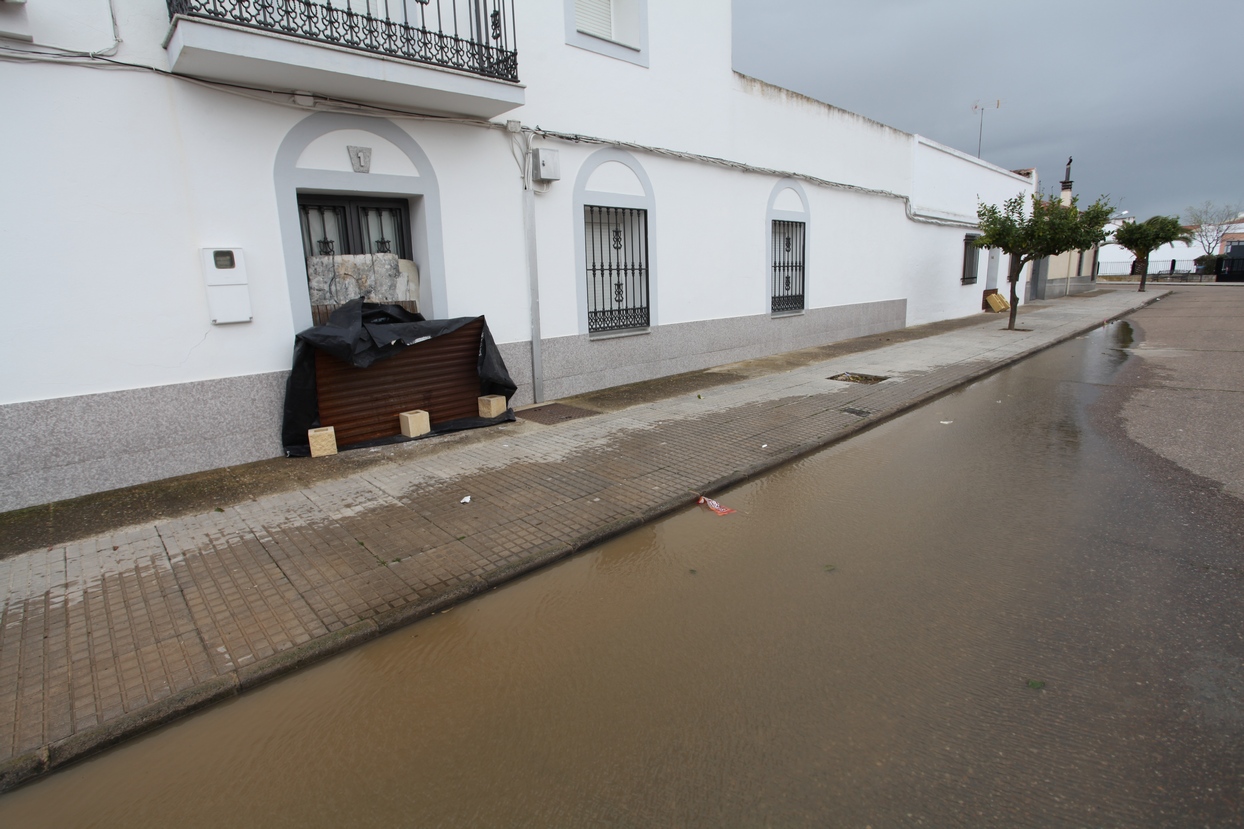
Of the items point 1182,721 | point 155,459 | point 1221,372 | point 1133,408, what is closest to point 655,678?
point 1182,721

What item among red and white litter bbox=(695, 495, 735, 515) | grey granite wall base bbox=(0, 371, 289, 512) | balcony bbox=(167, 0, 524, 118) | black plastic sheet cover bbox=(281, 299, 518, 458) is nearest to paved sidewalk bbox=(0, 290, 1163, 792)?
red and white litter bbox=(695, 495, 735, 515)

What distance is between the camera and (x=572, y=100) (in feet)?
27.4

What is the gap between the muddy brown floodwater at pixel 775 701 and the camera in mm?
2312

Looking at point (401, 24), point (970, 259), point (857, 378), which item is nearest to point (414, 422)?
point (401, 24)

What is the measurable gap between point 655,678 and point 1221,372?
11.9 m

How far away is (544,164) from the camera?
7.89 m

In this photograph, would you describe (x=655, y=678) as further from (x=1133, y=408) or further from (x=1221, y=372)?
(x=1221, y=372)

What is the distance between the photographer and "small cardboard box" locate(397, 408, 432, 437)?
6.79 m

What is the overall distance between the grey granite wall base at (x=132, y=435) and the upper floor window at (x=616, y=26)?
19.7 ft

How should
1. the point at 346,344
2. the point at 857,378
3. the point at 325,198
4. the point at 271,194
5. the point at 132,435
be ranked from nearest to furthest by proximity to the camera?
1. the point at 132,435
2. the point at 271,194
3. the point at 346,344
4. the point at 325,198
5. the point at 857,378

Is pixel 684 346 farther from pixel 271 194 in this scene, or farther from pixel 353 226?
pixel 271 194

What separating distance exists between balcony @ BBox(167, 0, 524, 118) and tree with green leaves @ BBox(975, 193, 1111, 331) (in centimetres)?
1308

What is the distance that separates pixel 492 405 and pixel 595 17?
224 inches

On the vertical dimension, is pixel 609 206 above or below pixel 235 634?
above
